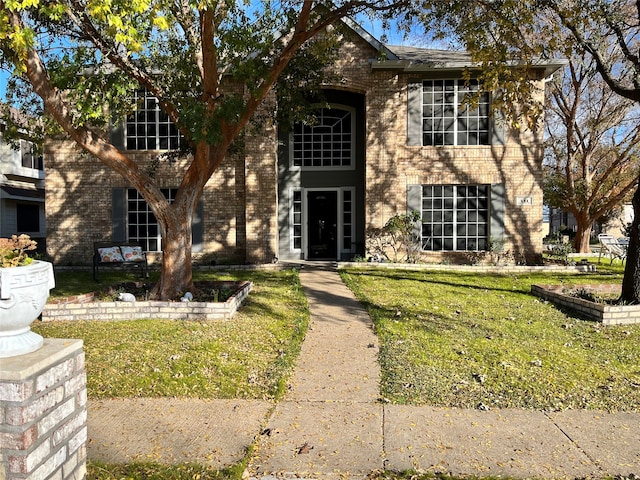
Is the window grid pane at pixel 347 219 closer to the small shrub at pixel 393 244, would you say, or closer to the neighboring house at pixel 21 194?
the small shrub at pixel 393 244

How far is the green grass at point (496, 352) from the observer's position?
185 inches

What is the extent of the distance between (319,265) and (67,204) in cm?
872

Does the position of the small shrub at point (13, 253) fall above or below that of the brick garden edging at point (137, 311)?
above

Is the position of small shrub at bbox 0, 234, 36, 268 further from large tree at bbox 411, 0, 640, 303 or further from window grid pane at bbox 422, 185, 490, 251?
window grid pane at bbox 422, 185, 490, 251

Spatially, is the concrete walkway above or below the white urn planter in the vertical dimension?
below

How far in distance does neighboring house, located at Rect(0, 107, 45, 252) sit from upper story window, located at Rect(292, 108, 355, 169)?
15223 millimetres

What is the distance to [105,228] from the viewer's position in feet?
50.4

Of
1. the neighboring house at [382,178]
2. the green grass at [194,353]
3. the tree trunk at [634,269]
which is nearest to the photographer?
the green grass at [194,353]

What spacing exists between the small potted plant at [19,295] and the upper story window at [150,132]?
1319 cm

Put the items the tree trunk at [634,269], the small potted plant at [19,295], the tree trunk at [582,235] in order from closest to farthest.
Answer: the small potted plant at [19,295], the tree trunk at [634,269], the tree trunk at [582,235]

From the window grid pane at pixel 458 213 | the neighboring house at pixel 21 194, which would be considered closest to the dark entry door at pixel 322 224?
the window grid pane at pixel 458 213

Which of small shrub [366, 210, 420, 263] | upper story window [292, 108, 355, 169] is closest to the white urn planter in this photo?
small shrub [366, 210, 420, 263]

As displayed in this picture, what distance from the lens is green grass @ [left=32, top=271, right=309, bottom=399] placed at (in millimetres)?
4832

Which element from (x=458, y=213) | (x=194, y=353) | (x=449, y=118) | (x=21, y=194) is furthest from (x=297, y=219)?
(x=21, y=194)
